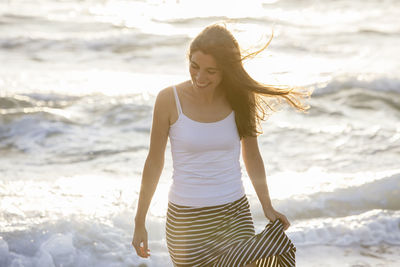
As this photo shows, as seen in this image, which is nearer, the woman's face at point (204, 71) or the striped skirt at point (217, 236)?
the woman's face at point (204, 71)

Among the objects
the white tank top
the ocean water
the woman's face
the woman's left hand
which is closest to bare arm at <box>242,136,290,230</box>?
the woman's left hand

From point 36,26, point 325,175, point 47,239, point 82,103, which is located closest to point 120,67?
point 82,103

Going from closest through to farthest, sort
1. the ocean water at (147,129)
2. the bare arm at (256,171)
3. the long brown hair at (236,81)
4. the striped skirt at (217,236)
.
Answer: the long brown hair at (236,81), the striped skirt at (217,236), the bare arm at (256,171), the ocean water at (147,129)

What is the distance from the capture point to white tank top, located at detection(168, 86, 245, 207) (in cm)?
328

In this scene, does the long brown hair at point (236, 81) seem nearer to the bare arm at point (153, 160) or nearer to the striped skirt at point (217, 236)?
the bare arm at point (153, 160)

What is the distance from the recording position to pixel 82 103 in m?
11.2

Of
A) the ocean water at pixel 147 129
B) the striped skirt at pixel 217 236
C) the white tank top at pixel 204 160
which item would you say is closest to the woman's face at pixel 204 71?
the white tank top at pixel 204 160

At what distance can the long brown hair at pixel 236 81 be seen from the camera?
125 inches

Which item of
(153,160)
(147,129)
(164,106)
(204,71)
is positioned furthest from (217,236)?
(147,129)

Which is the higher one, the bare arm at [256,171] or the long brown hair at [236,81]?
the long brown hair at [236,81]

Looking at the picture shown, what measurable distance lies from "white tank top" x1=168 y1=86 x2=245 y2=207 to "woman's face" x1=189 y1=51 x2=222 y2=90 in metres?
0.15

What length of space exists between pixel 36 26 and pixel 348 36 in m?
9.29

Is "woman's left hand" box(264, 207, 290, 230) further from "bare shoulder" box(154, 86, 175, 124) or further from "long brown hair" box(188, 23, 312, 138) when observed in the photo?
"bare shoulder" box(154, 86, 175, 124)

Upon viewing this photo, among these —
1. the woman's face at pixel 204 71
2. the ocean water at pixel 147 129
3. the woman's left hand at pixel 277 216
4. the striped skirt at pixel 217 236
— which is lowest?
the ocean water at pixel 147 129
